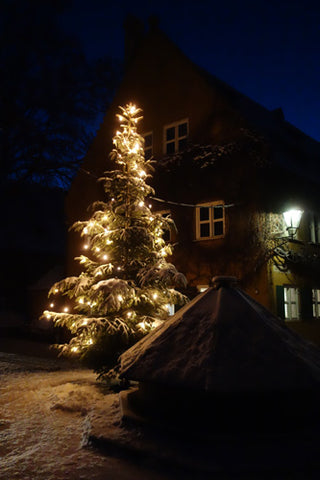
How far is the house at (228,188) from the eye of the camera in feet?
36.8

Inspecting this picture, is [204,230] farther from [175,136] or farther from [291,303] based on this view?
[175,136]

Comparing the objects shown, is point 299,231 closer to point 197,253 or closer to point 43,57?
point 197,253

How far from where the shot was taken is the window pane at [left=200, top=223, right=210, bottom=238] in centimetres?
1248

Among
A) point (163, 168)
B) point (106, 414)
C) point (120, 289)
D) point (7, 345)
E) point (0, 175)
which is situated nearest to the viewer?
point (106, 414)

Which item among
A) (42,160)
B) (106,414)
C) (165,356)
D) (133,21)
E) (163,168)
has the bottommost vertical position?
(106,414)

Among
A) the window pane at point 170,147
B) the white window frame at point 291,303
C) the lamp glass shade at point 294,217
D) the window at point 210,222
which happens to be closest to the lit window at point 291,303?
the white window frame at point 291,303

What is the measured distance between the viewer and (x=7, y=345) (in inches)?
609

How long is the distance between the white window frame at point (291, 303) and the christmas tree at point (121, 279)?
4876mm

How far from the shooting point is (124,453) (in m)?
4.68

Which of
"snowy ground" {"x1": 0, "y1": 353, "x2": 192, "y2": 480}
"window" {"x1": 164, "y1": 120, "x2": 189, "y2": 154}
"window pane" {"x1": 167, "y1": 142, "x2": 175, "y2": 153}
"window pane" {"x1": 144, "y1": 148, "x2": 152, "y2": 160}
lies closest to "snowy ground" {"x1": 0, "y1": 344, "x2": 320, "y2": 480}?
"snowy ground" {"x1": 0, "y1": 353, "x2": 192, "y2": 480}

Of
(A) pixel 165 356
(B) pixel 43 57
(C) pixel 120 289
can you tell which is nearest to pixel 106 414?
(A) pixel 165 356

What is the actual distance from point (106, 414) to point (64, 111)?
558 inches

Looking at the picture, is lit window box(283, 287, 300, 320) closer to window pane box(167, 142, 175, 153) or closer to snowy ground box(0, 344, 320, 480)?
window pane box(167, 142, 175, 153)

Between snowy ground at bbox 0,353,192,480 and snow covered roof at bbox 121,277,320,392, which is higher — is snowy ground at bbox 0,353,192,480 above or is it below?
below
